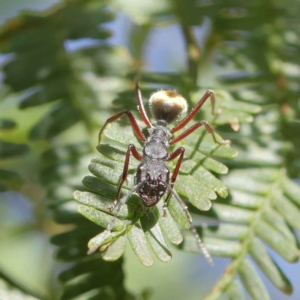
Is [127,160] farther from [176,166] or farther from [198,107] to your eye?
[198,107]

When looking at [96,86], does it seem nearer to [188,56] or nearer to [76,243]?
[188,56]

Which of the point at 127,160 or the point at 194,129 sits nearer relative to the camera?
the point at 127,160

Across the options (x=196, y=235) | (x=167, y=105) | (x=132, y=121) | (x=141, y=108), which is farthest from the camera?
(x=167, y=105)

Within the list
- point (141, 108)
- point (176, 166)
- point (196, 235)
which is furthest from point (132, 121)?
point (196, 235)

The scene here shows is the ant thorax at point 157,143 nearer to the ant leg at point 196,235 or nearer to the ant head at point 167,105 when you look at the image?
the ant head at point 167,105

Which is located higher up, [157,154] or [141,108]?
[141,108]

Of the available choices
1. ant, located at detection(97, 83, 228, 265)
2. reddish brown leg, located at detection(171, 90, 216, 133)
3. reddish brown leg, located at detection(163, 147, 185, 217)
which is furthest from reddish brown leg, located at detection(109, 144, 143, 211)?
reddish brown leg, located at detection(171, 90, 216, 133)
